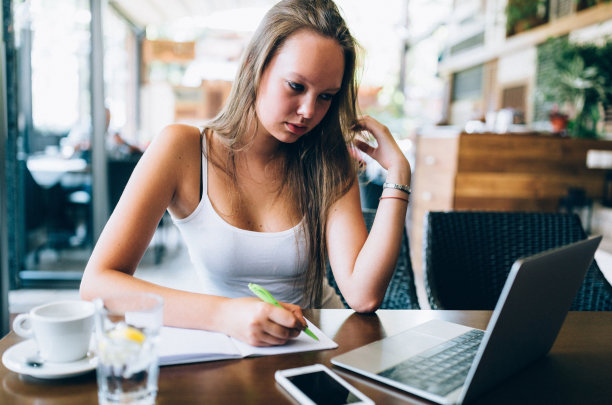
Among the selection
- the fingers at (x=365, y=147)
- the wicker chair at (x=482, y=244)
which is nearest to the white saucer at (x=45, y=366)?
the fingers at (x=365, y=147)

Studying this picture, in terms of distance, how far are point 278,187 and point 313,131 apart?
0.19 meters

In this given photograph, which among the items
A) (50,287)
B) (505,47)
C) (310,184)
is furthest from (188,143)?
(505,47)

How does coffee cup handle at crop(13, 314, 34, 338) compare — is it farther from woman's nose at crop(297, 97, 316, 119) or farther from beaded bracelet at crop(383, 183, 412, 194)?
beaded bracelet at crop(383, 183, 412, 194)

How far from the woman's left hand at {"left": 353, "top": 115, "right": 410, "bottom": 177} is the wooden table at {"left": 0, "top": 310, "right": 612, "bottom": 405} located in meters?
0.49

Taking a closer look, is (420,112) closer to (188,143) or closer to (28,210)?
(28,210)

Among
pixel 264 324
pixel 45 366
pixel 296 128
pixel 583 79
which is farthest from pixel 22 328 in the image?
pixel 583 79

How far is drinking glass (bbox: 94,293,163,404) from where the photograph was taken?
1.78 ft

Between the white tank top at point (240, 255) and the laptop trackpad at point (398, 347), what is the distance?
406 mm

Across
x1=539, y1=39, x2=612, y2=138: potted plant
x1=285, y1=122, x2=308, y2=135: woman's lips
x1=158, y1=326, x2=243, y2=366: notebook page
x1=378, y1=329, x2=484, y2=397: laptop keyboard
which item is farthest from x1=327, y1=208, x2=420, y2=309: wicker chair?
x1=539, y1=39, x2=612, y2=138: potted plant

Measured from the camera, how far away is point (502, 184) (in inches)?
128

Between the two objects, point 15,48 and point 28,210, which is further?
point 28,210

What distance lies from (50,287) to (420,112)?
21.0 feet

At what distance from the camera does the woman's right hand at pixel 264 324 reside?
745mm

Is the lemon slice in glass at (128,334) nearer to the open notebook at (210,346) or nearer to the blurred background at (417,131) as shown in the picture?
the open notebook at (210,346)
